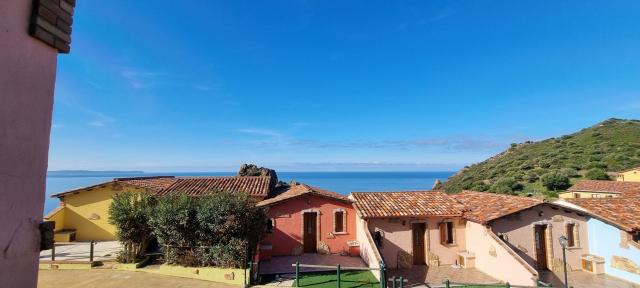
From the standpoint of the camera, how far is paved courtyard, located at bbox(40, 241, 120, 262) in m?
16.2

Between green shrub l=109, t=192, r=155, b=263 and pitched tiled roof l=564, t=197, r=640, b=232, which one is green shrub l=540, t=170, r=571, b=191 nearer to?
pitched tiled roof l=564, t=197, r=640, b=232

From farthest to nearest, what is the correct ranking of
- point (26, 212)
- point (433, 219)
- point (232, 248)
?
point (433, 219)
point (232, 248)
point (26, 212)

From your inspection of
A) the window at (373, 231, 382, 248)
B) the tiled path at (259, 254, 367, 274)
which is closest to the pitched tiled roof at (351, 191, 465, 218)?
the window at (373, 231, 382, 248)

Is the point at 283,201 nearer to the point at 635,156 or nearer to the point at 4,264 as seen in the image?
the point at 4,264

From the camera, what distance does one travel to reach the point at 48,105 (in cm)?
306

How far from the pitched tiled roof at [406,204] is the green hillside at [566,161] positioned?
93.1 ft

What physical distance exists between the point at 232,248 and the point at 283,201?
5.12m

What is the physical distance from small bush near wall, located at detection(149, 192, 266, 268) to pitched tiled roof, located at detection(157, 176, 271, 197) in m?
5.11

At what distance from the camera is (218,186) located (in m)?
22.6

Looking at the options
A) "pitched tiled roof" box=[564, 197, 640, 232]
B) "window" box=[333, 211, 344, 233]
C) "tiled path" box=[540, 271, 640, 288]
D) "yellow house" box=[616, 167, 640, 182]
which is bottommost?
"tiled path" box=[540, 271, 640, 288]

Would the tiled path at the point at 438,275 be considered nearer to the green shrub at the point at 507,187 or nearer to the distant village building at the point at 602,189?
the distant village building at the point at 602,189

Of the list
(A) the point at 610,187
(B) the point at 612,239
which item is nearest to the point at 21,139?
(B) the point at 612,239

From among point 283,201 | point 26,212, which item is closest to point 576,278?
point 283,201

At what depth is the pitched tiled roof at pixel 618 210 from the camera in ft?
52.6
